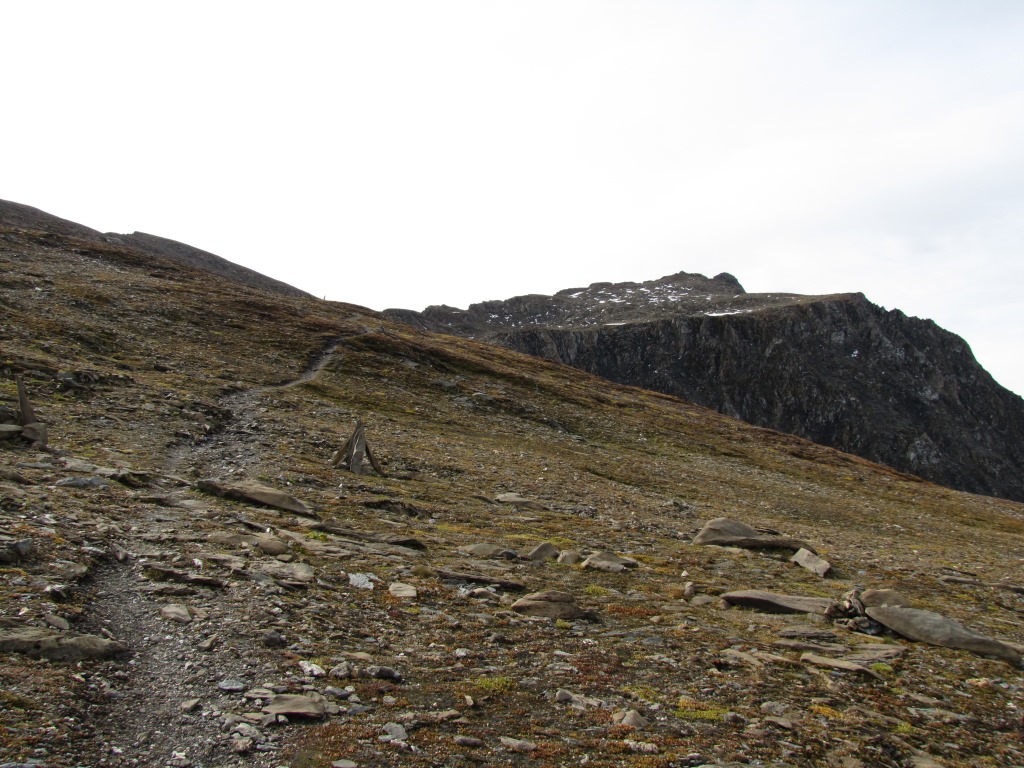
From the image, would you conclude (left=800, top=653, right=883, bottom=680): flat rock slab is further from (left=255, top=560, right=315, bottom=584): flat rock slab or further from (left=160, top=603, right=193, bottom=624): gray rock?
(left=160, top=603, right=193, bottom=624): gray rock

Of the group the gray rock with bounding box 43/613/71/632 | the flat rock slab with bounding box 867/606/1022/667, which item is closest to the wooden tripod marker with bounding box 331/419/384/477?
the gray rock with bounding box 43/613/71/632

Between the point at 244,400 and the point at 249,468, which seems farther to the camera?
the point at 244,400

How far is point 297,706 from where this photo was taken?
815cm

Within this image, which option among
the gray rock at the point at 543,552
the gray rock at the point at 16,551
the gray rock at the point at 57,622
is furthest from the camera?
the gray rock at the point at 543,552

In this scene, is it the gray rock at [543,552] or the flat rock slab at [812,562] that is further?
the flat rock slab at [812,562]

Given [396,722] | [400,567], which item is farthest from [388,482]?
[396,722]

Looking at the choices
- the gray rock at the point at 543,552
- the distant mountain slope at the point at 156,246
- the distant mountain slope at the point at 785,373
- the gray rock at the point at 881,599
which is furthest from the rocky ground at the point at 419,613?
the distant mountain slope at the point at 785,373

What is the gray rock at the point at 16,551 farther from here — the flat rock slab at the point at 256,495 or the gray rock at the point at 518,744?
the gray rock at the point at 518,744

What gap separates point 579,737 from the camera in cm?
840

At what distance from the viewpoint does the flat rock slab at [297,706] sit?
8.00 m

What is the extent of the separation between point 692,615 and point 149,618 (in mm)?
10318

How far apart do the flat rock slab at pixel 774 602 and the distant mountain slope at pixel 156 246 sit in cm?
11877

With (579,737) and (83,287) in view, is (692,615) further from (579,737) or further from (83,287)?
(83,287)

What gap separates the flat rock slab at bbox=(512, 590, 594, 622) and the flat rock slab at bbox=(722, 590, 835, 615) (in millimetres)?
4262
